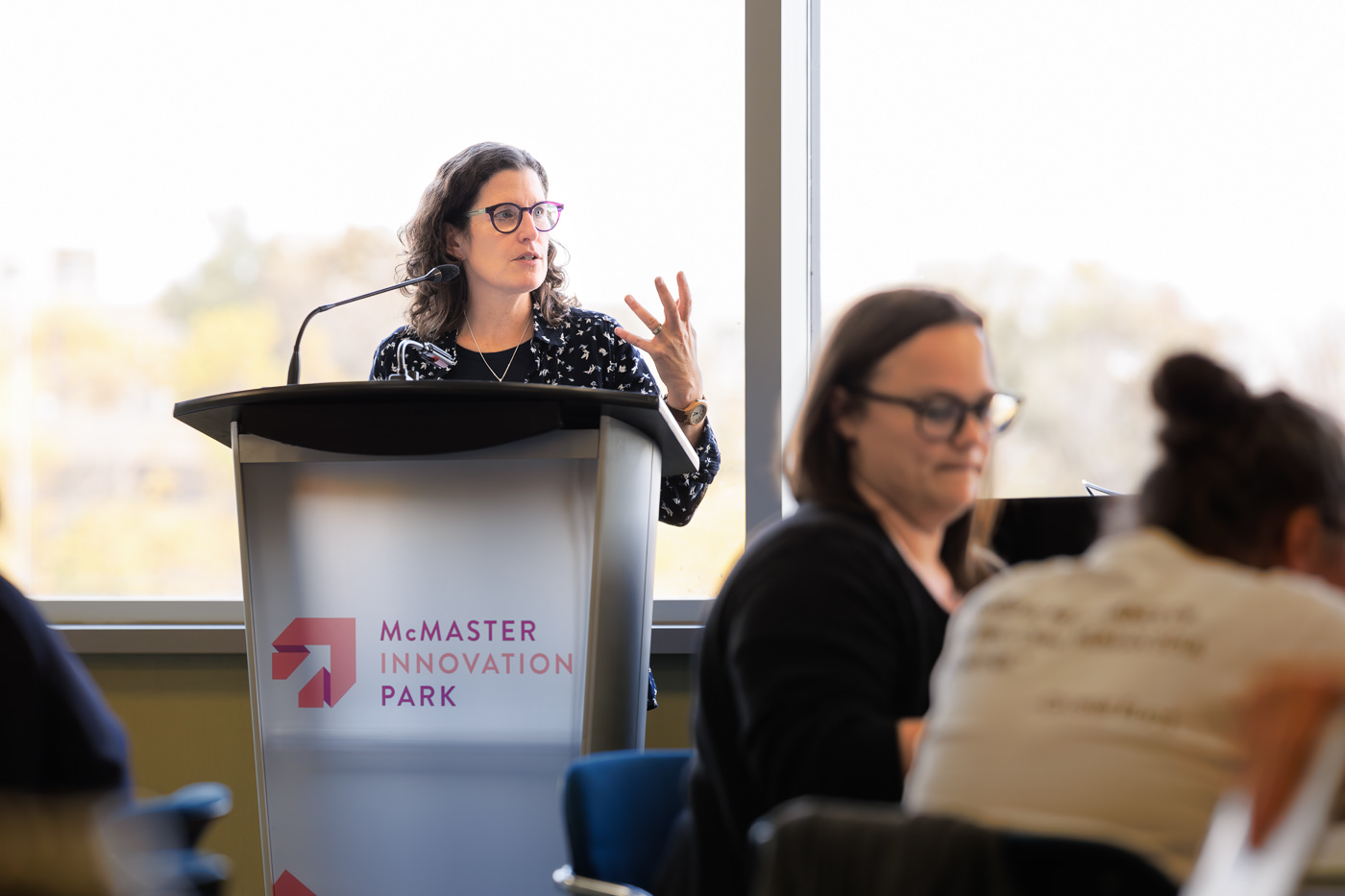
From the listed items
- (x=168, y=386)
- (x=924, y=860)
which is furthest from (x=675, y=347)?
(x=168, y=386)

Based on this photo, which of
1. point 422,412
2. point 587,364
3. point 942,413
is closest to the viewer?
point 942,413

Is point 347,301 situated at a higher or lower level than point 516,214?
lower

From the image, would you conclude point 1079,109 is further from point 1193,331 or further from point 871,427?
point 871,427

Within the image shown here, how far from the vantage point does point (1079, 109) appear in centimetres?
268

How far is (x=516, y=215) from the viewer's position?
2203mm

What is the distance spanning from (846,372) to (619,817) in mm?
568

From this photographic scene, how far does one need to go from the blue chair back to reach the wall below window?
1.72 meters

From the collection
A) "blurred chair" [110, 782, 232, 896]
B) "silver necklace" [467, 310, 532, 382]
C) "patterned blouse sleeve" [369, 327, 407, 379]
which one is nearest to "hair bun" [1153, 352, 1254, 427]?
"blurred chair" [110, 782, 232, 896]

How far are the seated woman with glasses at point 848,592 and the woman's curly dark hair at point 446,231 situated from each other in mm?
1166

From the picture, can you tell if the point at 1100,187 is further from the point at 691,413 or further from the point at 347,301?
the point at 347,301

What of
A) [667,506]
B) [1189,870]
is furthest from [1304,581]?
[667,506]

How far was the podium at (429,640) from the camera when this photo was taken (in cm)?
153

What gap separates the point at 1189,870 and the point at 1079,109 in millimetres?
2253

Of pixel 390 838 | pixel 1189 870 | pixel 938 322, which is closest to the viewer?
pixel 1189 870
